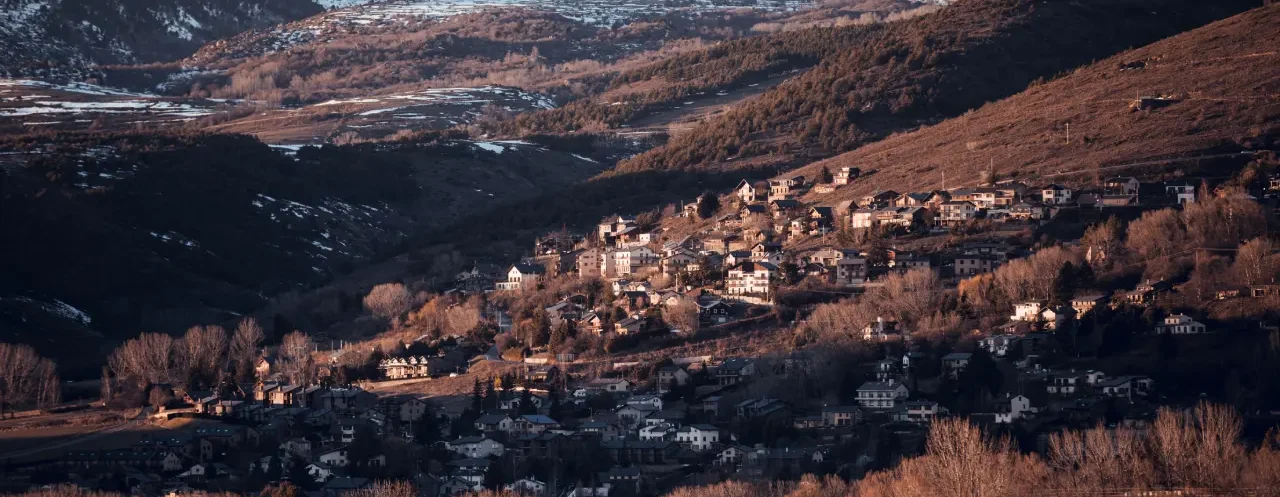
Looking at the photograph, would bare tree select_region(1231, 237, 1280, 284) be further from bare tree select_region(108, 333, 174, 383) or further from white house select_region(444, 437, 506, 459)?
bare tree select_region(108, 333, 174, 383)

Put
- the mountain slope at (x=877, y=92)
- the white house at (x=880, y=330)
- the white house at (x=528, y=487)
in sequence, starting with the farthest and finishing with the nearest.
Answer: the mountain slope at (x=877, y=92) → the white house at (x=880, y=330) → the white house at (x=528, y=487)

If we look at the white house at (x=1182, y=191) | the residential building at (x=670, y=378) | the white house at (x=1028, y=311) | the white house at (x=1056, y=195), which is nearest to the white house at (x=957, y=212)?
the white house at (x=1056, y=195)

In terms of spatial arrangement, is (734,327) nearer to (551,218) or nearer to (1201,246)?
(1201,246)

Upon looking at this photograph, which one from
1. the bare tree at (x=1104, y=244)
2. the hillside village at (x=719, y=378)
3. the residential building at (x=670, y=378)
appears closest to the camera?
the hillside village at (x=719, y=378)

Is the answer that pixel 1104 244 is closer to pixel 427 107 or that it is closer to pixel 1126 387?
pixel 1126 387

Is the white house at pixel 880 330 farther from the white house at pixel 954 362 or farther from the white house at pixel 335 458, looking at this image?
the white house at pixel 335 458

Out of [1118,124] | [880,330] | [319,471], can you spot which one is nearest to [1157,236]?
[880,330]

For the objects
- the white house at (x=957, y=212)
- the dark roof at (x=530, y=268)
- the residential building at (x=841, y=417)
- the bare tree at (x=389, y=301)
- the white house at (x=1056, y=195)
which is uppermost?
the white house at (x=1056, y=195)
